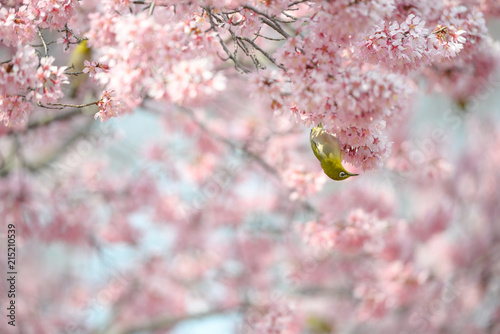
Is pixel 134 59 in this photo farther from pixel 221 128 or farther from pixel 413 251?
pixel 413 251

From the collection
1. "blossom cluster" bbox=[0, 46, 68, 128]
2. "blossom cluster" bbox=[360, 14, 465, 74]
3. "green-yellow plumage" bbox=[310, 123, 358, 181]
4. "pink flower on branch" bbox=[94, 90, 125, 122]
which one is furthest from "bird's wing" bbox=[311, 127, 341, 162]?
"blossom cluster" bbox=[0, 46, 68, 128]

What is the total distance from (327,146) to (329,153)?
0.02 meters

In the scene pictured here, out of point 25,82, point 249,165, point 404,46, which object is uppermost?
point 249,165

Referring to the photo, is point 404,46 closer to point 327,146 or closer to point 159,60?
point 327,146

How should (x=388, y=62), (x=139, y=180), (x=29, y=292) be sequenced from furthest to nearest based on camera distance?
1. (x=29, y=292)
2. (x=139, y=180)
3. (x=388, y=62)

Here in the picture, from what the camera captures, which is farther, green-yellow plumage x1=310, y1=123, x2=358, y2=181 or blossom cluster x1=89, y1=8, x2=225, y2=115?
green-yellow plumage x1=310, y1=123, x2=358, y2=181

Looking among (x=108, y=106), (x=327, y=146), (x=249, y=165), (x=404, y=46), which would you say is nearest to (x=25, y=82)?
(x=108, y=106)

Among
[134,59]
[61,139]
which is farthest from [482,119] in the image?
[134,59]

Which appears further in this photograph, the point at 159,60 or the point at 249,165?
the point at 249,165

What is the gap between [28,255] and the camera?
4152 mm

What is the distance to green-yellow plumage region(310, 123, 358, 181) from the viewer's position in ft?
3.24

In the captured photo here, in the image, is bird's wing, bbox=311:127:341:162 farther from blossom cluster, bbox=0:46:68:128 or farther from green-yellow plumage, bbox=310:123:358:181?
blossom cluster, bbox=0:46:68:128

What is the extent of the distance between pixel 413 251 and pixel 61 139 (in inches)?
109

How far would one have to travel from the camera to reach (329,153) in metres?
0.99
